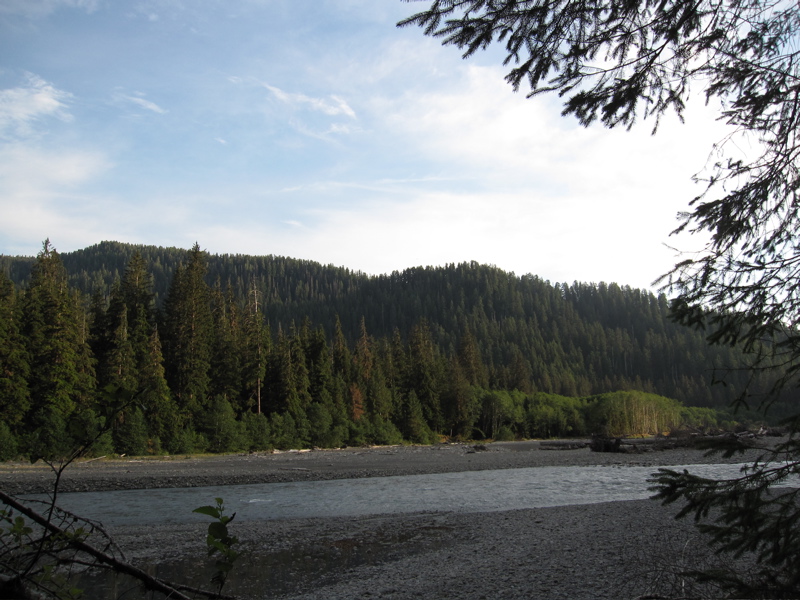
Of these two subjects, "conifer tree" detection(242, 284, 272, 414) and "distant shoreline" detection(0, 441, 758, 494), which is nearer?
"distant shoreline" detection(0, 441, 758, 494)

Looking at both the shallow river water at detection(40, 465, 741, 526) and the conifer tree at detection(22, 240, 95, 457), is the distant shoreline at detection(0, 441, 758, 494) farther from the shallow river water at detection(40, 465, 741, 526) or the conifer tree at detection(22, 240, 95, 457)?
the conifer tree at detection(22, 240, 95, 457)

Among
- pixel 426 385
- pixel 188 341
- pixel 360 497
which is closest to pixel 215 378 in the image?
pixel 188 341

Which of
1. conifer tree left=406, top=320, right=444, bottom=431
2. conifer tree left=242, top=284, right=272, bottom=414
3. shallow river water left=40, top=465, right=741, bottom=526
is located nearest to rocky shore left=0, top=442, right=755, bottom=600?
shallow river water left=40, top=465, right=741, bottom=526

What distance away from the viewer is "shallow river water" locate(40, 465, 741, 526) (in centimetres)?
1770

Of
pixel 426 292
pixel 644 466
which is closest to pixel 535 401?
pixel 644 466

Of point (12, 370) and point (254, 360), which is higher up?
point (254, 360)

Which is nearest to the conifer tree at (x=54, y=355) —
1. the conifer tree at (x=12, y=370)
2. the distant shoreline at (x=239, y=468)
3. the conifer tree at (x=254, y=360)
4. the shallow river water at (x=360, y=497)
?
the conifer tree at (x=12, y=370)

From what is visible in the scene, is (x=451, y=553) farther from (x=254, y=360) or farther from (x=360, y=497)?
(x=254, y=360)

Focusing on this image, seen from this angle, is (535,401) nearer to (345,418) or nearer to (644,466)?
(345,418)

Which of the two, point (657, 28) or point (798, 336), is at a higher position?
point (657, 28)

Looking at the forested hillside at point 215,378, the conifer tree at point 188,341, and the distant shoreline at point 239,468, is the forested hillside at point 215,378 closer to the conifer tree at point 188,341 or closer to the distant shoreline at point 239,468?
the conifer tree at point 188,341

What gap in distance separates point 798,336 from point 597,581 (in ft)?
25.3

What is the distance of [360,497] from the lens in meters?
21.3

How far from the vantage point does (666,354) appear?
147 meters
